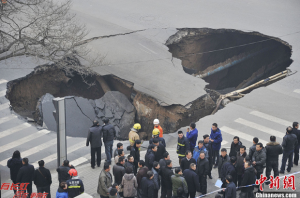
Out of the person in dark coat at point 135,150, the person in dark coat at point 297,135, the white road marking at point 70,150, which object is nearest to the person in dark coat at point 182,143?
the person in dark coat at point 135,150

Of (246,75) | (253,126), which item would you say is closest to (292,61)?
(246,75)

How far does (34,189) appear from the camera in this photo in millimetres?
11086

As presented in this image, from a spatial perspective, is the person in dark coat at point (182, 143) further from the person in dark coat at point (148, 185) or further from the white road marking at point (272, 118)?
the white road marking at point (272, 118)

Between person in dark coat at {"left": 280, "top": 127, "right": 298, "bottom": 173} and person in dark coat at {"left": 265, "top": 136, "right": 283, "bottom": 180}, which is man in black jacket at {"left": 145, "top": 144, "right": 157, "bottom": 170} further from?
person in dark coat at {"left": 280, "top": 127, "right": 298, "bottom": 173}

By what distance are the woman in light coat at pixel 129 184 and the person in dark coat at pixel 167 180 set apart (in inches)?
31.7

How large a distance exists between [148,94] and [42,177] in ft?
24.0

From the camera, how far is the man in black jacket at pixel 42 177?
32.2ft

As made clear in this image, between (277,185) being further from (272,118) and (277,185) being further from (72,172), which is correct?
(72,172)

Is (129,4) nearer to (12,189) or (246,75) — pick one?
(246,75)

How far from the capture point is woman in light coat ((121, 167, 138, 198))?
30.7 feet

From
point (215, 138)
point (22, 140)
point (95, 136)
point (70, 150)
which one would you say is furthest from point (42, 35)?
point (215, 138)

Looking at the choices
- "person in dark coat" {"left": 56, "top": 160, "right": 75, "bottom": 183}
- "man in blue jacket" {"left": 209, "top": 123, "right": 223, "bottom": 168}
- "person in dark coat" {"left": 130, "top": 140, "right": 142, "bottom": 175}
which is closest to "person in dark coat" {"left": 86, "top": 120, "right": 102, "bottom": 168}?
"person in dark coat" {"left": 130, "top": 140, "right": 142, "bottom": 175}

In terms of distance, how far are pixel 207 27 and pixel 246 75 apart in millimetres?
3927

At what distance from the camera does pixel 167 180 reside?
978 centimetres
